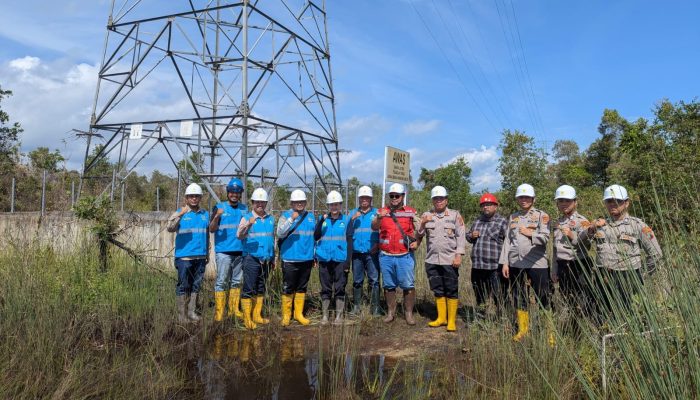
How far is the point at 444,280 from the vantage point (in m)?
7.62

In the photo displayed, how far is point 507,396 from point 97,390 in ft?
11.4

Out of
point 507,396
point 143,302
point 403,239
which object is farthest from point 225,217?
point 507,396

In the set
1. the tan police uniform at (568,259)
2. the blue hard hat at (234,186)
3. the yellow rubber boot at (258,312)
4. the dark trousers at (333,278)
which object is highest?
the blue hard hat at (234,186)

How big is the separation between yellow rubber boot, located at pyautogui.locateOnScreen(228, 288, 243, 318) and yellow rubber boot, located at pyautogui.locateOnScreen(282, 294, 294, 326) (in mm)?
638

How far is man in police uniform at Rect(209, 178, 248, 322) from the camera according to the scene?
762cm

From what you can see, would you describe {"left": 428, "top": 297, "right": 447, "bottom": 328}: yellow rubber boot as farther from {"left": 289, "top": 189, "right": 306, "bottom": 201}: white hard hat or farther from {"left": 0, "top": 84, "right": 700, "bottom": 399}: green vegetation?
{"left": 289, "top": 189, "right": 306, "bottom": 201}: white hard hat

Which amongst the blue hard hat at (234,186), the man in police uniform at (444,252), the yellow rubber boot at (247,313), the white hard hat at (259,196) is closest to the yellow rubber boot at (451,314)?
the man in police uniform at (444,252)

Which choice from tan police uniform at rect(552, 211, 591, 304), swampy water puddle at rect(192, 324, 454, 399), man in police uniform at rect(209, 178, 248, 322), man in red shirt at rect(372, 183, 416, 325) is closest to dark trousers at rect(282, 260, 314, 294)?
man in police uniform at rect(209, 178, 248, 322)

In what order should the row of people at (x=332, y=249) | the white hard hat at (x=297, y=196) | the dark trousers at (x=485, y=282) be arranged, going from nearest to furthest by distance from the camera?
the dark trousers at (x=485, y=282)
the row of people at (x=332, y=249)
the white hard hat at (x=297, y=196)

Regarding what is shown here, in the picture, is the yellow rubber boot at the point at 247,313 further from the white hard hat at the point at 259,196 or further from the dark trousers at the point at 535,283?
the dark trousers at the point at 535,283

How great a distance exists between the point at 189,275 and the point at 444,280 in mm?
3782

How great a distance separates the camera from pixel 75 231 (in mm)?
7984

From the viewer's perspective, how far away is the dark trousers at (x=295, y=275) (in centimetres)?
776

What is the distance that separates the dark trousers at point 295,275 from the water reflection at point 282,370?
949mm
